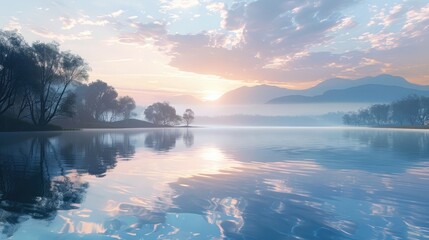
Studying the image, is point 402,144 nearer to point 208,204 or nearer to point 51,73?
point 208,204

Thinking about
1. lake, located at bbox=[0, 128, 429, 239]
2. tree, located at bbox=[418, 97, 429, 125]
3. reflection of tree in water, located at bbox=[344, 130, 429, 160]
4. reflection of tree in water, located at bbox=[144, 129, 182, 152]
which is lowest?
reflection of tree in water, located at bbox=[344, 130, 429, 160]

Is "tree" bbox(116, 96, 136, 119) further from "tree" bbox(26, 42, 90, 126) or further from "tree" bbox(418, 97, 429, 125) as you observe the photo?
"tree" bbox(418, 97, 429, 125)

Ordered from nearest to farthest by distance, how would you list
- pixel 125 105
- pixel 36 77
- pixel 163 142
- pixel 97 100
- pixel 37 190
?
pixel 37 190
pixel 163 142
pixel 36 77
pixel 97 100
pixel 125 105

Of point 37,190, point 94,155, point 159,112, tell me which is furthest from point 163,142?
point 159,112

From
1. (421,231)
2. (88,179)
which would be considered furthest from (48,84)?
(421,231)

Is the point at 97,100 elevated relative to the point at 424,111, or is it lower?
elevated

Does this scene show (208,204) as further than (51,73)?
No

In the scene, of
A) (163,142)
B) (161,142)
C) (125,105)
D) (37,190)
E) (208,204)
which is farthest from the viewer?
(125,105)

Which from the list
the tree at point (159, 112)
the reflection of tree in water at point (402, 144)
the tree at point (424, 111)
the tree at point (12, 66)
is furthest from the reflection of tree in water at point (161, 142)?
the tree at point (424, 111)

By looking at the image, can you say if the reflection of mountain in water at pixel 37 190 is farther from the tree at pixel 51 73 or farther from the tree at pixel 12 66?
the tree at pixel 51 73

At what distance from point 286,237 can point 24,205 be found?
871cm

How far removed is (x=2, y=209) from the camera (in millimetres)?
9336

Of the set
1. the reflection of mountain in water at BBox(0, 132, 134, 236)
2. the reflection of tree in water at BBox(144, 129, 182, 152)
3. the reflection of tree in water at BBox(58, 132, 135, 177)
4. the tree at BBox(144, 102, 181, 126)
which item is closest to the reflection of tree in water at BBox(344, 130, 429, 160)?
the reflection of tree in water at BBox(144, 129, 182, 152)

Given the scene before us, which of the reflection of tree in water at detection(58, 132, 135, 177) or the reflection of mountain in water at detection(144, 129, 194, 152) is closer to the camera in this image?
the reflection of tree in water at detection(58, 132, 135, 177)
